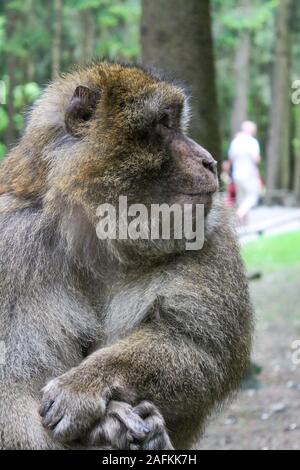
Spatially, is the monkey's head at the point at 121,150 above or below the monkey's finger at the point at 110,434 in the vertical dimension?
above

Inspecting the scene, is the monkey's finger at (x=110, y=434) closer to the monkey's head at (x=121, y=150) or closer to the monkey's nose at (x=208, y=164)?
the monkey's head at (x=121, y=150)

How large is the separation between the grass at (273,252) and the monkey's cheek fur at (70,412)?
11099mm

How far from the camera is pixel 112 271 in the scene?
3.49m

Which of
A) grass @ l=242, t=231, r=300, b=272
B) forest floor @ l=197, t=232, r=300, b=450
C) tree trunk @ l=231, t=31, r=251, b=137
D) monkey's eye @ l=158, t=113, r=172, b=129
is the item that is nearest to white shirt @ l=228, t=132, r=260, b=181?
grass @ l=242, t=231, r=300, b=272

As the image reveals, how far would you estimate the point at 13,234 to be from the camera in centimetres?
349

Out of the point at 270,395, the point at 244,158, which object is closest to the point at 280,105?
the point at 244,158

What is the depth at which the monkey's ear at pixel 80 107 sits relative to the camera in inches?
137

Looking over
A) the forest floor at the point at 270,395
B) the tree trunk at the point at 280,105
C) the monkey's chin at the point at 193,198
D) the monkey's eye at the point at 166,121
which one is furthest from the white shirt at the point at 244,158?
the monkey's chin at the point at 193,198

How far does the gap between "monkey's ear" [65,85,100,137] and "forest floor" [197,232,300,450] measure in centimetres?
170

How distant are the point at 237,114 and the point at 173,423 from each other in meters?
29.2

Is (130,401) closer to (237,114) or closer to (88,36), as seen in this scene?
(88,36)

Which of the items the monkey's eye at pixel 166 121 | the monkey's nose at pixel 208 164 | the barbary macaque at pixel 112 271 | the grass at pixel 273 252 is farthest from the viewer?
the grass at pixel 273 252

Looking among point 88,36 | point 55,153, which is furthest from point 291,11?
point 55,153

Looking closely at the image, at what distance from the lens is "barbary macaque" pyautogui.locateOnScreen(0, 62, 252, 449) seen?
3.29 metres
